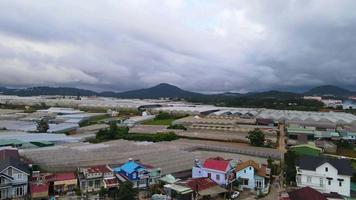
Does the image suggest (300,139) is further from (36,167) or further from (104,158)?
(36,167)

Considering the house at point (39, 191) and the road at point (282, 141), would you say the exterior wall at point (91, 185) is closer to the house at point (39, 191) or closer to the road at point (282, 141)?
the house at point (39, 191)

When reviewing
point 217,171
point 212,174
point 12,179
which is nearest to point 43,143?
point 12,179

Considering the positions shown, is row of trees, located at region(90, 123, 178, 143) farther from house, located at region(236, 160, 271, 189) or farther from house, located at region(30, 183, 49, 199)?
house, located at region(30, 183, 49, 199)

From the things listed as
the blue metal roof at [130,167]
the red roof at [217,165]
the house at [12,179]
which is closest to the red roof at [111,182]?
the blue metal roof at [130,167]

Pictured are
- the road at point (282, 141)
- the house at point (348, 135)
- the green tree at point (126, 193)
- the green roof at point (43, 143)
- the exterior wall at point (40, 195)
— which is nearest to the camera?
the green tree at point (126, 193)

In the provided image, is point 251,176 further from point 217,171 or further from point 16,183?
point 16,183
